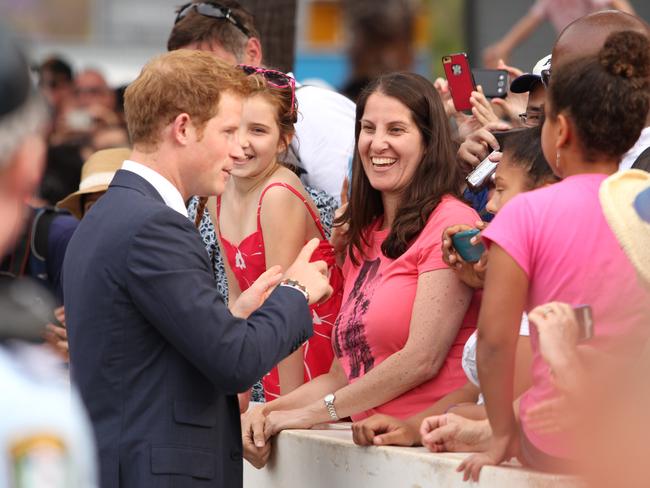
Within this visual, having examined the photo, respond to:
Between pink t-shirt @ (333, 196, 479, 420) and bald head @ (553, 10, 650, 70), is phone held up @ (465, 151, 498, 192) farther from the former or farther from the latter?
bald head @ (553, 10, 650, 70)

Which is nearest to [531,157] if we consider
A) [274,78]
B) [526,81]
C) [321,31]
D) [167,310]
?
[526,81]

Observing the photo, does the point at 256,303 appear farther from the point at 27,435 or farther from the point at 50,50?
the point at 50,50

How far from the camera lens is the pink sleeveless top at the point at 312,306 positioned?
17.9 feet

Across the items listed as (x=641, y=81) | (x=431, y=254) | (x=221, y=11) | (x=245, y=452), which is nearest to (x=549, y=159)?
(x=641, y=81)

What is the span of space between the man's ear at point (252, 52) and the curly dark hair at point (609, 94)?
353 cm

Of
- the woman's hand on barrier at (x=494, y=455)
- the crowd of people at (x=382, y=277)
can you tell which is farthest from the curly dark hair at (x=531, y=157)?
the woman's hand on barrier at (x=494, y=455)

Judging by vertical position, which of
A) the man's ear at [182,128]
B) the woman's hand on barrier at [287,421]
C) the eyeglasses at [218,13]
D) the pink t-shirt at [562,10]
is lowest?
the woman's hand on barrier at [287,421]

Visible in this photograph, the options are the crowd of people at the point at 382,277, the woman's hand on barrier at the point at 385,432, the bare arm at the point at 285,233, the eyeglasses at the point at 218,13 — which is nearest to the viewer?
the crowd of people at the point at 382,277

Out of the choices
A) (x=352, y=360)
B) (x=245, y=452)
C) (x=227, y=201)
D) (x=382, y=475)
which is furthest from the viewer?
(x=227, y=201)

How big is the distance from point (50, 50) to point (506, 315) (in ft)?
39.0

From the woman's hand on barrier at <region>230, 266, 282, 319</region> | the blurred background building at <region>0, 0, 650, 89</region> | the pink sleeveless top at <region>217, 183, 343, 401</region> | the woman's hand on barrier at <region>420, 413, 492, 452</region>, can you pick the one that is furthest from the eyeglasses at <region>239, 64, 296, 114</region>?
the woman's hand on barrier at <region>420, 413, 492, 452</region>

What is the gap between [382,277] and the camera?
4.74 meters

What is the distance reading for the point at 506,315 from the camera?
358cm

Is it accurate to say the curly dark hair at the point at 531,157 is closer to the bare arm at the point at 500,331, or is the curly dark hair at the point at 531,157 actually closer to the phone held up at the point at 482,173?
the phone held up at the point at 482,173
